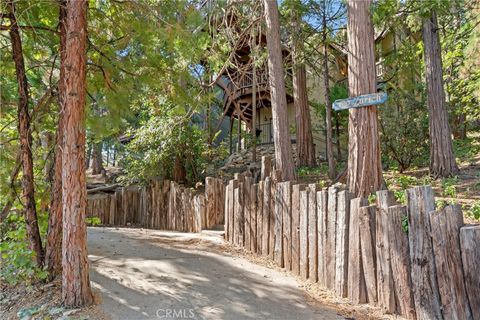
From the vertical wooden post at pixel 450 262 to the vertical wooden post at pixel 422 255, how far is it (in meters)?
0.06

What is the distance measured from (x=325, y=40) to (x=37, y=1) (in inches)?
271

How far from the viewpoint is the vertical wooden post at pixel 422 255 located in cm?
293

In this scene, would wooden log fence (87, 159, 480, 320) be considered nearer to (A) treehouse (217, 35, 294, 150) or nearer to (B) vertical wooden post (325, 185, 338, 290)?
(B) vertical wooden post (325, 185, 338, 290)

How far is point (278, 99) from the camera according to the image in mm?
7172

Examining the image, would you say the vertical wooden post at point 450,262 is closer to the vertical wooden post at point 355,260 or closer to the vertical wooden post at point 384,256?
the vertical wooden post at point 384,256

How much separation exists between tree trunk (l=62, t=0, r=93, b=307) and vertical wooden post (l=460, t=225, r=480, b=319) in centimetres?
334

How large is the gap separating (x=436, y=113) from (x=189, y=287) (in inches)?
278

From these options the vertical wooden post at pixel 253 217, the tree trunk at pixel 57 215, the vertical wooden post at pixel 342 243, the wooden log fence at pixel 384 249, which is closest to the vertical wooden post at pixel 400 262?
the wooden log fence at pixel 384 249

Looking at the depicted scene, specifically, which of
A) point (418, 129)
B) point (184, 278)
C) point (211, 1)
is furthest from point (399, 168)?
point (184, 278)

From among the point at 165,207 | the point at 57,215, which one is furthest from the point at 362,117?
the point at 165,207

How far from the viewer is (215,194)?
815 cm

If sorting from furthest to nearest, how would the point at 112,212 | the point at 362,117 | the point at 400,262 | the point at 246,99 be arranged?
the point at 246,99
the point at 112,212
the point at 362,117
the point at 400,262

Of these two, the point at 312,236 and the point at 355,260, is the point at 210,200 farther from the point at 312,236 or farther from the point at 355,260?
the point at 355,260

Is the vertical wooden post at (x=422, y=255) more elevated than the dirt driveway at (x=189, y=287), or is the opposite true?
the vertical wooden post at (x=422, y=255)
